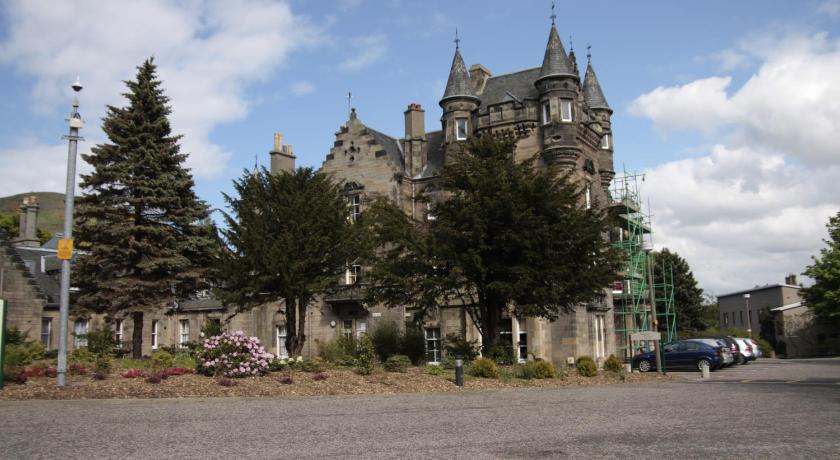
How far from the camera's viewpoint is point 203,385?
16328 mm

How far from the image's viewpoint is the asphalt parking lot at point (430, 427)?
28.3 ft

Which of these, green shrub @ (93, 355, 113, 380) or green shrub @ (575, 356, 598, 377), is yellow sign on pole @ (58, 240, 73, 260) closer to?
green shrub @ (93, 355, 113, 380)

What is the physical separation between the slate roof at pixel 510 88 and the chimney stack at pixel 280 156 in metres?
11.5

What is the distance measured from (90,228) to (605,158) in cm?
2765

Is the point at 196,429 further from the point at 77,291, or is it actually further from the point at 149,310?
the point at 77,291

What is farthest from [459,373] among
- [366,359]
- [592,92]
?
[592,92]

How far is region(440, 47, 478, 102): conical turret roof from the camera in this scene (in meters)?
35.4

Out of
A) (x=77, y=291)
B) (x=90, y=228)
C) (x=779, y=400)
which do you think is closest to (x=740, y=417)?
(x=779, y=400)

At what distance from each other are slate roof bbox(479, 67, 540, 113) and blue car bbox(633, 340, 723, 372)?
543 inches

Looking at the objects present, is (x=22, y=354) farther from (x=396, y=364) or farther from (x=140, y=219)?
(x=396, y=364)

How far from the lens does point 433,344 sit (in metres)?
34.0

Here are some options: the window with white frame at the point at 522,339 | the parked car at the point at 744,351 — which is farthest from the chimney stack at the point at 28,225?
the parked car at the point at 744,351

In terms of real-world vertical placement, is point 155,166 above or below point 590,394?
above

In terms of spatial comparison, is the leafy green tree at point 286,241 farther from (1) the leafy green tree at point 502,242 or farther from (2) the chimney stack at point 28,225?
(2) the chimney stack at point 28,225
